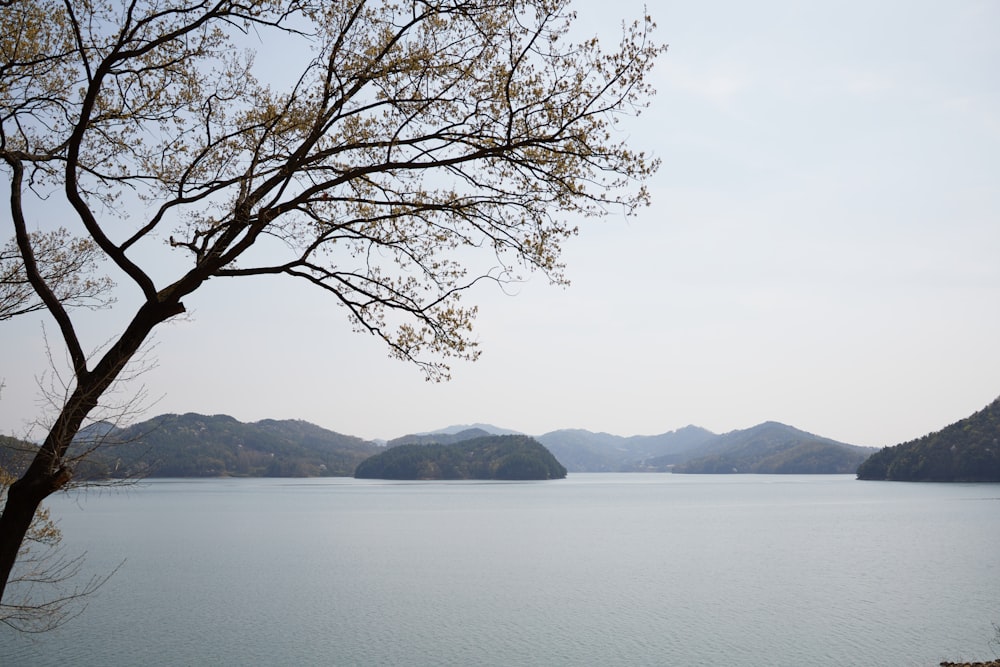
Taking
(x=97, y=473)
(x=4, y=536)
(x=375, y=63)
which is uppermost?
(x=375, y=63)

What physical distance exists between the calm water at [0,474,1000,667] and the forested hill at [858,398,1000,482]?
281ft

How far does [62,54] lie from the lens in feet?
31.4

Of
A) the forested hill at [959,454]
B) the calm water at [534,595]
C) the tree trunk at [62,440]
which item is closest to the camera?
the tree trunk at [62,440]

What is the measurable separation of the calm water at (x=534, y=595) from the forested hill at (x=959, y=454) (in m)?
85.6

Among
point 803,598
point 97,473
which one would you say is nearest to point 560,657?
point 803,598

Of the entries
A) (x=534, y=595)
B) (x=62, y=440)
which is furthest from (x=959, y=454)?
(x=62, y=440)

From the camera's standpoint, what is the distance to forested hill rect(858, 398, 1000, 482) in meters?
143

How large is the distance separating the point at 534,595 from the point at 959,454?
142 meters

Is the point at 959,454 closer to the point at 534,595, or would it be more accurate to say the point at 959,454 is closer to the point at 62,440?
the point at 534,595

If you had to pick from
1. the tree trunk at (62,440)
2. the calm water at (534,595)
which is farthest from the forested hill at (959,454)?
the tree trunk at (62,440)

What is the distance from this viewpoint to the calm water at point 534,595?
2331 centimetres

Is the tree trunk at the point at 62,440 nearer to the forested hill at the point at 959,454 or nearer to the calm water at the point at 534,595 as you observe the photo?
the calm water at the point at 534,595

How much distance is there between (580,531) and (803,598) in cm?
3337

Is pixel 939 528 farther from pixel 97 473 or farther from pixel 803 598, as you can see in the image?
pixel 97 473
